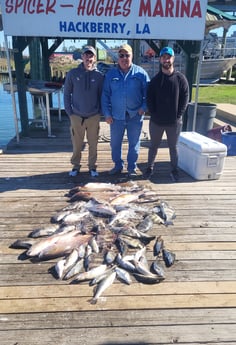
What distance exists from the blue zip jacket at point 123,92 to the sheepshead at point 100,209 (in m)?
1.37

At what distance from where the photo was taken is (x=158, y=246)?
312 cm

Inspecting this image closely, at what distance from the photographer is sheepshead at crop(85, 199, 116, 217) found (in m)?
3.66

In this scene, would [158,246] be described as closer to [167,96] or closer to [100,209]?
[100,209]

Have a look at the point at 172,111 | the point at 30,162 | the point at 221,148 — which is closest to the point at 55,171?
the point at 30,162

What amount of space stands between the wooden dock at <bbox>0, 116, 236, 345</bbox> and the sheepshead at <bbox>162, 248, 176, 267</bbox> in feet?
0.13

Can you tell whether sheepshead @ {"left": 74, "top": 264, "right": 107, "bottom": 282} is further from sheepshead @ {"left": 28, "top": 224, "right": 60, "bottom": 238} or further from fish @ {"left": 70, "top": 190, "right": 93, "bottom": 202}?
fish @ {"left": 70, "top": 190, "right": 93, "bottom": 202}

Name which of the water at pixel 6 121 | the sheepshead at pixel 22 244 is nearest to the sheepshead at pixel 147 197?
the sheepshead at pixel 22 244

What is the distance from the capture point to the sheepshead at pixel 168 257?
2881 millimetres

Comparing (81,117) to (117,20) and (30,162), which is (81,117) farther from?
(117,20)

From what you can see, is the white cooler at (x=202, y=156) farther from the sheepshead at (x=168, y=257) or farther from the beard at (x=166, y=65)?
the sheepshead at (x=168, y=257)

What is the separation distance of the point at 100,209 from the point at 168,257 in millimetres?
1073

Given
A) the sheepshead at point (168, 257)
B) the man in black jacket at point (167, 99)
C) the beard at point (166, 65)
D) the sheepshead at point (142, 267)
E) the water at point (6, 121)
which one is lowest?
the water at point (6, 121)

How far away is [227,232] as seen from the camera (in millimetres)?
3449

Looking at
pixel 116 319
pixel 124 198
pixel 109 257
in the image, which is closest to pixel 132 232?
pixel 109 257
